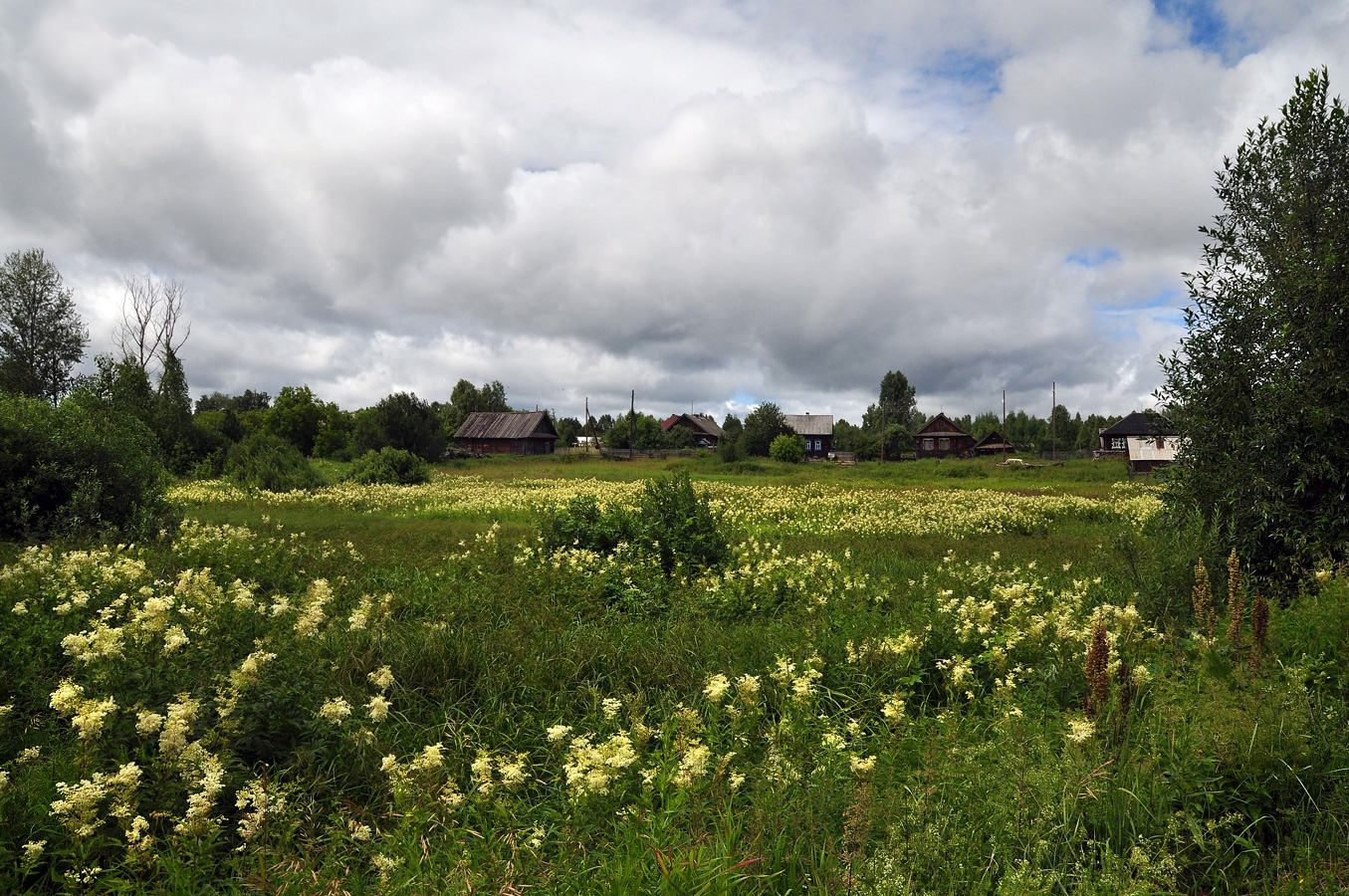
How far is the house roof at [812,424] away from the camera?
248 feet

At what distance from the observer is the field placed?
8.64 ft

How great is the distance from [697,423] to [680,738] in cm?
9268

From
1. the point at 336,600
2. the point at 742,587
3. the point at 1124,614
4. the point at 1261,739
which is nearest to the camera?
the point at 1261,739

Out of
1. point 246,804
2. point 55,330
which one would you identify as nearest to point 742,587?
point 246,804

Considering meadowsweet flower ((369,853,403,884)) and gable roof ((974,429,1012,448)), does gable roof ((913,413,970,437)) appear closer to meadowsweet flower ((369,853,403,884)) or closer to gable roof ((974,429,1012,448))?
gable roof ((974,429,1012,448))

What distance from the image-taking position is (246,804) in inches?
123

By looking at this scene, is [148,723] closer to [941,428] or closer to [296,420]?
[296,420]

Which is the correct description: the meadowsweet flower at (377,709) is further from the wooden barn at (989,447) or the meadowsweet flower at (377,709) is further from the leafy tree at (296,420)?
the wooden barn at (989,447)

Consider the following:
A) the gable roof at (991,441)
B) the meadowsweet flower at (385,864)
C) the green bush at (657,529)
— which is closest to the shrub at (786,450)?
the gable roof at (991,441)

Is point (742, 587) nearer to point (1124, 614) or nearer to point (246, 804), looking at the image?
point (1124, 614)

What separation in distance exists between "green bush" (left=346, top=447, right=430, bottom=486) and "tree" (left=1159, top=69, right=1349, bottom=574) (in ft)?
84.1

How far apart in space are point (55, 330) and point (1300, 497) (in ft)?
186

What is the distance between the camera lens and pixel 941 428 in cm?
7912

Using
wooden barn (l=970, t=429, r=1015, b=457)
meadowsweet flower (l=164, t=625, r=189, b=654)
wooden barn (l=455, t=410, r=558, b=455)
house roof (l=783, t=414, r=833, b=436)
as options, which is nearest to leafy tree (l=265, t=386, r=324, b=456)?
wooden barn (l=455, t=410, r=558, b=455)
